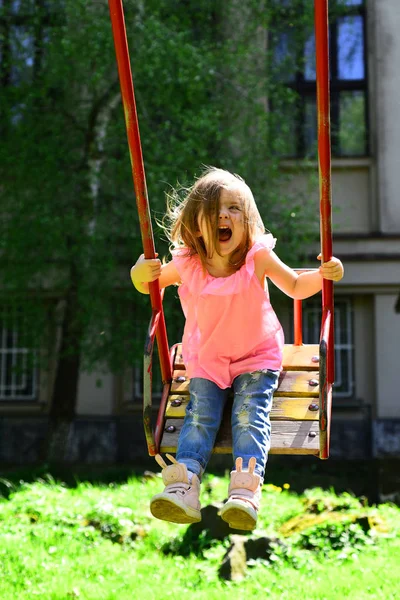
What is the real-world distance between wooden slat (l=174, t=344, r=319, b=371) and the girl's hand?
1.74 ft

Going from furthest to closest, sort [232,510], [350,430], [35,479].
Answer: [350,430] < [35,479] < [232,510]

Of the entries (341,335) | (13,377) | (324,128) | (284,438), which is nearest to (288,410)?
(284,438)

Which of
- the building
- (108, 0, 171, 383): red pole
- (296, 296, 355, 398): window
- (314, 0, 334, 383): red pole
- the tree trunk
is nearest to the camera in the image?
(314, 0, 334, 383): red pole

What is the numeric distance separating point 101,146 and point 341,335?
5.03 meters

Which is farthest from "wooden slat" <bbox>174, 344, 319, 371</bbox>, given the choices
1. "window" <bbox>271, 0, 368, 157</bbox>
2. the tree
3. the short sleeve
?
"window" <bbox>271, 0, 368, 157</bbox>

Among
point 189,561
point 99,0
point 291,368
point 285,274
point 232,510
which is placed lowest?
point 189,561

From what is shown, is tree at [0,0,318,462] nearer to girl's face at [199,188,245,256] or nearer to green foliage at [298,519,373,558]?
green foliage at [298,519,373,558]

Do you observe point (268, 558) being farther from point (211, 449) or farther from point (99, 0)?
point (99, 0)

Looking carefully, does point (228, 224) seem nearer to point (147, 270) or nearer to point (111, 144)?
point (147, 270)

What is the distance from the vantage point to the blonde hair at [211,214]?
3629 mm

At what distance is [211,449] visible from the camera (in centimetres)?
358

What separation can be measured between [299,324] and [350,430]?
372 inches

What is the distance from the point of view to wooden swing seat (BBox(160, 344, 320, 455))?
3.56m

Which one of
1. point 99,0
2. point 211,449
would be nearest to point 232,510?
point 211,449
